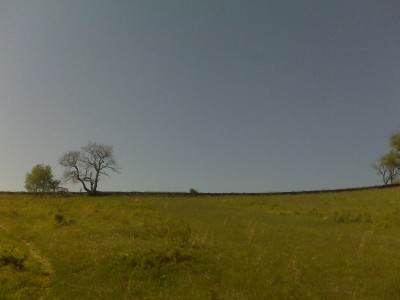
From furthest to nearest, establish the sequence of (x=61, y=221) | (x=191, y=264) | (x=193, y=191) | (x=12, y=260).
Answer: (x=193, y=191)
(x=61, y=221)
(x=12, y=260)
(x=191, y=264)

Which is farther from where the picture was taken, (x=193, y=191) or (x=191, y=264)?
(x=193, y=191)

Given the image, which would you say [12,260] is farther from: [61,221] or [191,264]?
[61,221]

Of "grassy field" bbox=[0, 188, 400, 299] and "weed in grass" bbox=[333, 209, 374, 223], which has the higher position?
"weed in grass" bbox=[333, 209, 374, 223]

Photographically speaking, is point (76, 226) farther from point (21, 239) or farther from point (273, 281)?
point (273, 281)

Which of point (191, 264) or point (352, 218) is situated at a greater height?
point (352, 218)

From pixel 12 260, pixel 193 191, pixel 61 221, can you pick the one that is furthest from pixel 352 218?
pixel 193 191

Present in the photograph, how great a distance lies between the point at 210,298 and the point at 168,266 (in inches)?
135

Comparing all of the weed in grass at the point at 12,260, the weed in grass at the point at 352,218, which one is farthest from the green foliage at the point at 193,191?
the weed in grass at the point at 12,260

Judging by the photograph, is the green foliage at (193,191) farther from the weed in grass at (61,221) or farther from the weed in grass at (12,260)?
the weed in grass at (12,260)

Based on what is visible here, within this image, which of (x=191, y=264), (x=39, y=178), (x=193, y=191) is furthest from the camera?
(x=39, y=178)

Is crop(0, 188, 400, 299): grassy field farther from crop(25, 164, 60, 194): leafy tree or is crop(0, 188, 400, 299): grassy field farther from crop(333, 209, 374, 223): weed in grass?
crop(25, 164, 60, 194): leafy tree

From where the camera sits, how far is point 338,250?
21.2 metres

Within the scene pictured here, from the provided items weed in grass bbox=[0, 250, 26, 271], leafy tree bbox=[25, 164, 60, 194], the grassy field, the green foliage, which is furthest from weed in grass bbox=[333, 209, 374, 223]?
leafy tree bbox=[25, 164, 60, 194]

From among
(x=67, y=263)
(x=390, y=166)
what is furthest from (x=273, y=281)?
(x=390, y=166)
